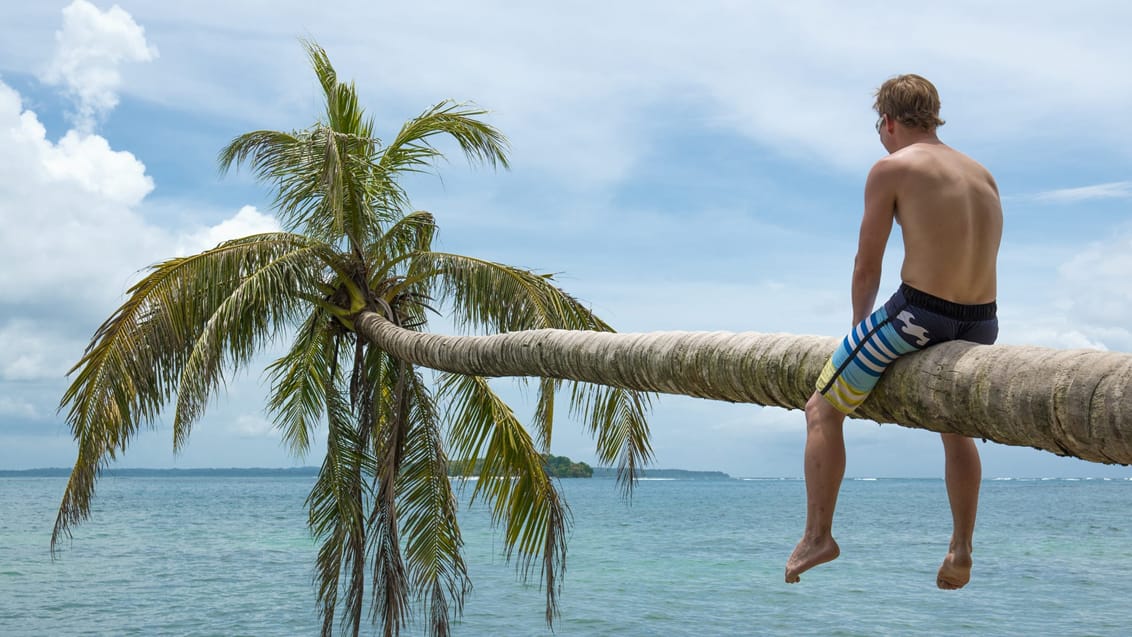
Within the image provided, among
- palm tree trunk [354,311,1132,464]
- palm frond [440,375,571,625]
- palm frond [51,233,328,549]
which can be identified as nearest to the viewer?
palm tree trunk [354,311,1132,464]

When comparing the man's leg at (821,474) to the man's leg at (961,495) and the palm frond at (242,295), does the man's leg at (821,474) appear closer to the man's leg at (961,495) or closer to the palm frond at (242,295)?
the man's leg at (961,495)

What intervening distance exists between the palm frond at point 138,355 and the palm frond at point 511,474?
2135 mm

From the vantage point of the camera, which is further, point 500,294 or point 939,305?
point 500,294

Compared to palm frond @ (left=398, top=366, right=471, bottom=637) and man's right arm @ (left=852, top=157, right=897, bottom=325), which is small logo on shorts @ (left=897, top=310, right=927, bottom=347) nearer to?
man's right arm @ (left=852, top=157, right=897, bottom=325)

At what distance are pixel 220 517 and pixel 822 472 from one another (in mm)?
65638

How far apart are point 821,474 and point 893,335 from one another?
0.49 metres

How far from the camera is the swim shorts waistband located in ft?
9.50

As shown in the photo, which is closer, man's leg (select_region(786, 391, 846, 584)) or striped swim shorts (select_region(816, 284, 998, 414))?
striped swim shorts (select_region(816, 284, 998, 414))

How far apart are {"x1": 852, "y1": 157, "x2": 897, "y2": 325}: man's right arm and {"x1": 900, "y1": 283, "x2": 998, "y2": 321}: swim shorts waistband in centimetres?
14

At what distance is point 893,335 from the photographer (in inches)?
114

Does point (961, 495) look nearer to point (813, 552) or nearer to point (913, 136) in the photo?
point (813, 552)

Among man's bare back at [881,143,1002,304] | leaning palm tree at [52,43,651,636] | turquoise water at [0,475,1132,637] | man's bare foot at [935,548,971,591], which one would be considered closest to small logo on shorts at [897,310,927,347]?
man's bare back at [881,143,1002,304]

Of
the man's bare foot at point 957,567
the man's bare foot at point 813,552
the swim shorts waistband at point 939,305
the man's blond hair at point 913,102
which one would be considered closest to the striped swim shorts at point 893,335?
the swim shorts waistband at point 939,305

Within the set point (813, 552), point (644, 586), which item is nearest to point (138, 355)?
point (813, 552)
